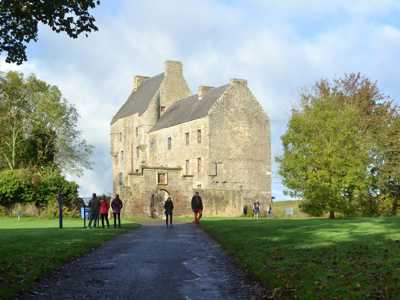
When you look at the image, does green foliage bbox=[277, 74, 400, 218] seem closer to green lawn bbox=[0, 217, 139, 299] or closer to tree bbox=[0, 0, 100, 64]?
green lawn bbox=[0, 217, 139, 299]

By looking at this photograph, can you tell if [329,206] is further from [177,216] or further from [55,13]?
[55,13]

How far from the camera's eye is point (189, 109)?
63.7 m

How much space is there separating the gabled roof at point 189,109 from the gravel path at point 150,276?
40.3 meters

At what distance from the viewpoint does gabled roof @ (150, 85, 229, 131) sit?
6000 centimetres

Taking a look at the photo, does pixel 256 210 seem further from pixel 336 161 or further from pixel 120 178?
pixel 120 178

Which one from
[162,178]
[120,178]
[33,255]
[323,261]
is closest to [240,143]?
[162,178]

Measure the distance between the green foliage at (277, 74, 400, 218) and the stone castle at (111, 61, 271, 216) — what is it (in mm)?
8011

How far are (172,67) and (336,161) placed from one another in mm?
28912

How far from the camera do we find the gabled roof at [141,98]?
69812 mm

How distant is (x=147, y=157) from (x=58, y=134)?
9.65 meters

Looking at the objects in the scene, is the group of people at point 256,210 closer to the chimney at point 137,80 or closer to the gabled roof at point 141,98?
the gabled roof at point 141,98

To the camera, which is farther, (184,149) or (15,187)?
(184,149)

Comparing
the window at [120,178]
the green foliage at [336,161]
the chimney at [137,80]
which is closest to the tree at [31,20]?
the green foliage at [336,161]

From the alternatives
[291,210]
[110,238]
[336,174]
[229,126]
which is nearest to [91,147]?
[229,126]
